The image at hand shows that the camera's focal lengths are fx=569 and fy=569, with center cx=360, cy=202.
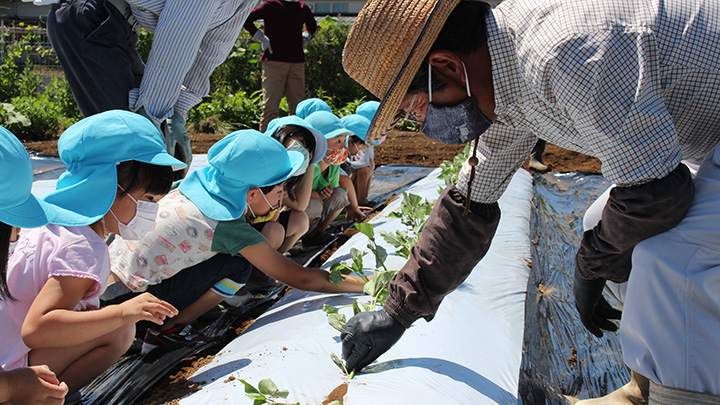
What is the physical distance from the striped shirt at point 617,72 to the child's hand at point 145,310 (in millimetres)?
1043

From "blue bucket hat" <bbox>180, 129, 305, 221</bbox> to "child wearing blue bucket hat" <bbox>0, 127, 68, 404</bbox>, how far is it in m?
0.88

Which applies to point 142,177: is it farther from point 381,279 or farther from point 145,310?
point 381,279

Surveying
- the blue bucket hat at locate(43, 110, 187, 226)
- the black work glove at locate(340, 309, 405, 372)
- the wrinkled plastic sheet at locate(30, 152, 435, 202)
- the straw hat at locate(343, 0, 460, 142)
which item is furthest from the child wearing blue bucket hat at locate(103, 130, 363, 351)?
the wrinkled plastic sheet at locate(30, 152, 435, 202)

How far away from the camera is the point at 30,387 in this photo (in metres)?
1.34

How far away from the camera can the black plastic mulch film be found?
1790mm

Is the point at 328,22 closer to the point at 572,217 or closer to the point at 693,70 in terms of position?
the point at 572,217

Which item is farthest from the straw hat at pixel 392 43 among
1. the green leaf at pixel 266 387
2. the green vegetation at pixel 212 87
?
the green vegetation at pixel 212 87

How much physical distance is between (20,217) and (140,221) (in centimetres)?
58

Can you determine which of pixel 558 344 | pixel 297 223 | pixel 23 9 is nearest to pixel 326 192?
pixel 297 223

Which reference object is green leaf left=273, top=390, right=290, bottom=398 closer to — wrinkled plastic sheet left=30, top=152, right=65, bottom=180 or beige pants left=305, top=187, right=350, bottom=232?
beige pants left=305, top=187, right=350, bottom=232

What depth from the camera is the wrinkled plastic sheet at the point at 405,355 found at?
1472mm

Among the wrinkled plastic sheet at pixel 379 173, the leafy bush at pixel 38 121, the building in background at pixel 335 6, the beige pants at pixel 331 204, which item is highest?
the beige pants at pixel 331 204

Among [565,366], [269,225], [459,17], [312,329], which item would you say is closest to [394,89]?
[459,17]

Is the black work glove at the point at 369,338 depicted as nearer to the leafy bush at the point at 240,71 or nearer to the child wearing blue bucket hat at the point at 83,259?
the child wearing blue bucket hat at the point at 83,259
